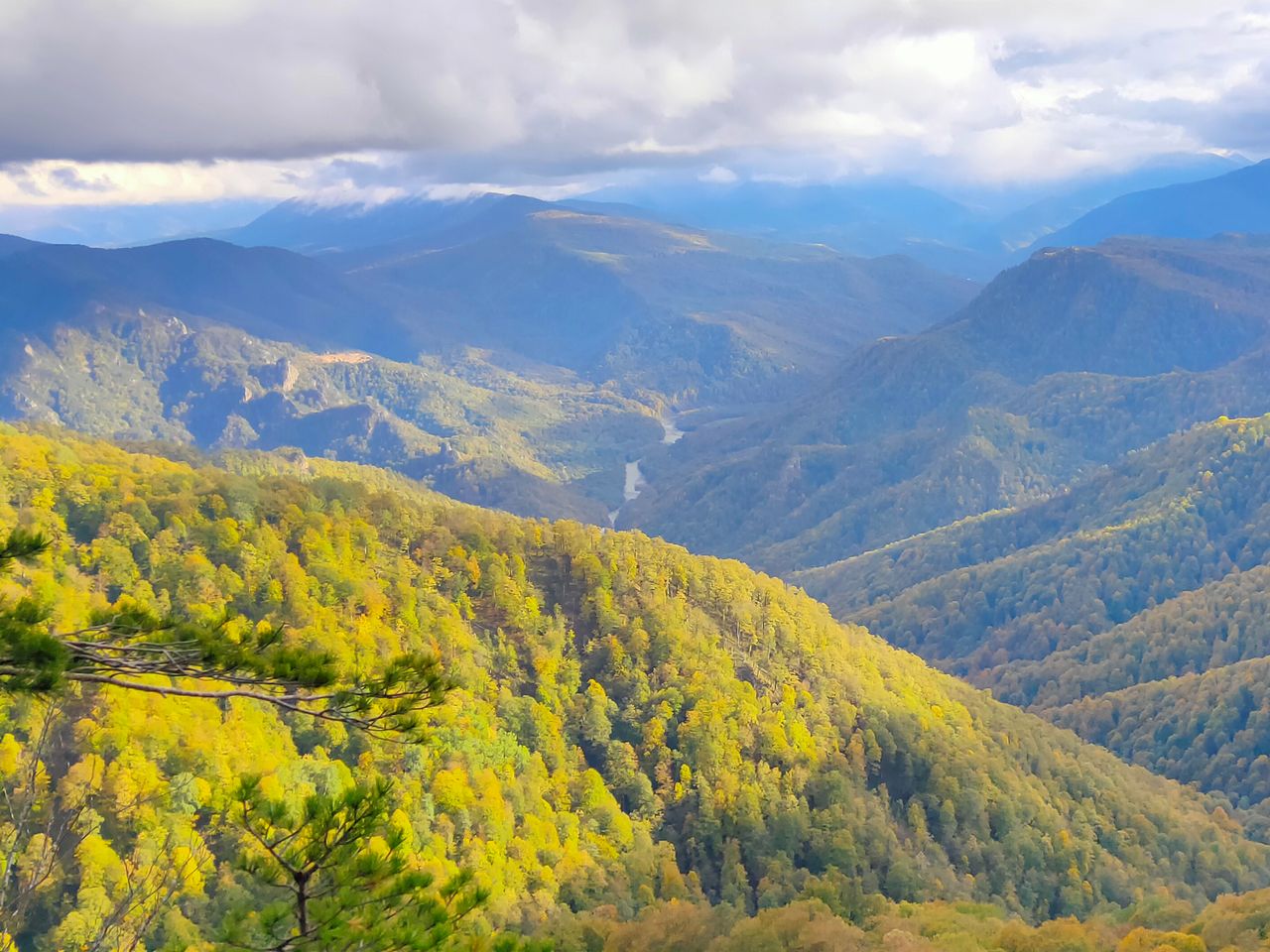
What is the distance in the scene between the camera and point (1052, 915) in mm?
107750

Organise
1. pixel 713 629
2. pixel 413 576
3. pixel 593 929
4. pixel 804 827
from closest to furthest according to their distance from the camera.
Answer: pixel 593 929 < pixel 804 827 < pixel 413 576 < pixel 713 629

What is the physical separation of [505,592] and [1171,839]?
90.2 meters

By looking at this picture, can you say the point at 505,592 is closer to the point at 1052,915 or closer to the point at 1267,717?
the point at 1052,915

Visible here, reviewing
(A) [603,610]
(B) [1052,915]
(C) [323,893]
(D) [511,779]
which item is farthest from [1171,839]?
(C) [323,893]

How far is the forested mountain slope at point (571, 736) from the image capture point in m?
74.1

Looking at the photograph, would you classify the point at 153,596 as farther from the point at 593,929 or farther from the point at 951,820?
the point at 951,820

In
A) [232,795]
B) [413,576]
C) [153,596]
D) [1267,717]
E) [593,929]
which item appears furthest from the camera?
[1267,717]

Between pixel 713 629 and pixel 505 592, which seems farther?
pixel 713 629

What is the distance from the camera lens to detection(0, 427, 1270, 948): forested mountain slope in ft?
243

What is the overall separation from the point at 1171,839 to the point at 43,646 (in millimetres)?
143039

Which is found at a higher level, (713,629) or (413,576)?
(413,576)

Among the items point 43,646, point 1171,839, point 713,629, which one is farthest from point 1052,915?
point 43,646

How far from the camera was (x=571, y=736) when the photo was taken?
329 ft

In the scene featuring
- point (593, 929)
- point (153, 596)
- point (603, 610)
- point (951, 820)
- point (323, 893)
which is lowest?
point (951, 820)
